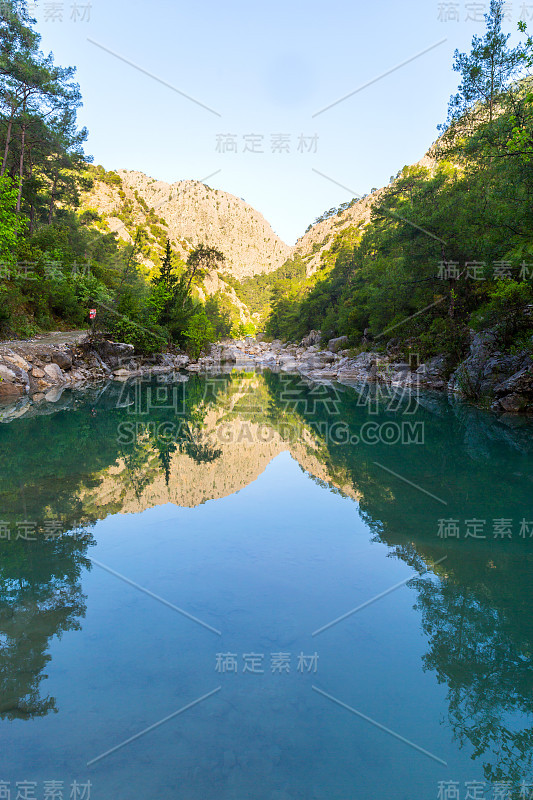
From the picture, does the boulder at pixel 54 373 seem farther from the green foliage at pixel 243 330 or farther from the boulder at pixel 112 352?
the green foliage at pixel 243 330

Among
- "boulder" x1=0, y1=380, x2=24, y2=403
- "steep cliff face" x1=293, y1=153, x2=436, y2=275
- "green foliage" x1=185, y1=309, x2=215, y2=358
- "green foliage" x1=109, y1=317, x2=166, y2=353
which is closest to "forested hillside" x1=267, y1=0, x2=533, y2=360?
"green foliage" x1=185, y1=309, x2=215, y2=358

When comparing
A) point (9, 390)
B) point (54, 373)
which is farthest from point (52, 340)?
point (9, 390)

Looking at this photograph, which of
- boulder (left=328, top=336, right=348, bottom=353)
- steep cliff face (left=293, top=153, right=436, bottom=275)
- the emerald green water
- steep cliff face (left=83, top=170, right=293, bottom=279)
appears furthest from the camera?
steep cliff face (left=293, top=153, right=436, bottom=275)

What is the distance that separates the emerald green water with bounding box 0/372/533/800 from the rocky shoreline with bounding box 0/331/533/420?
9524mm

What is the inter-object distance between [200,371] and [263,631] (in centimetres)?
4191

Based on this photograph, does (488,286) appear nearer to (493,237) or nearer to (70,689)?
(493,237)

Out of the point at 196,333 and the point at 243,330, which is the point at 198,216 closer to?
the point at 243,330

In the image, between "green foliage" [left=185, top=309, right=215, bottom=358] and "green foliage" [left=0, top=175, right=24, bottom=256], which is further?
"green foliage" [left=185, top=309, right=215, bottom=358]

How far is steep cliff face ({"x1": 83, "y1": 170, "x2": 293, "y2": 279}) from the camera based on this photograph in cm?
12545

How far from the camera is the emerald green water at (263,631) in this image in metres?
2.92

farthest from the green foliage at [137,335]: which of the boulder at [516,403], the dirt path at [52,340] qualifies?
the boulder at [516,403]

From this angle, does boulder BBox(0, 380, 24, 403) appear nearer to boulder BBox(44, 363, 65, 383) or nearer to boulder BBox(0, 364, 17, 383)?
boulder BBox(0, 364, 17, 383)

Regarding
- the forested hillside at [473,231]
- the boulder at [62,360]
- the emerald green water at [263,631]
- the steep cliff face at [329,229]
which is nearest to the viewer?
the emerald green water at [263,631]

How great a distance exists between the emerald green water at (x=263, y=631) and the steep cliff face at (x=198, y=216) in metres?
120
